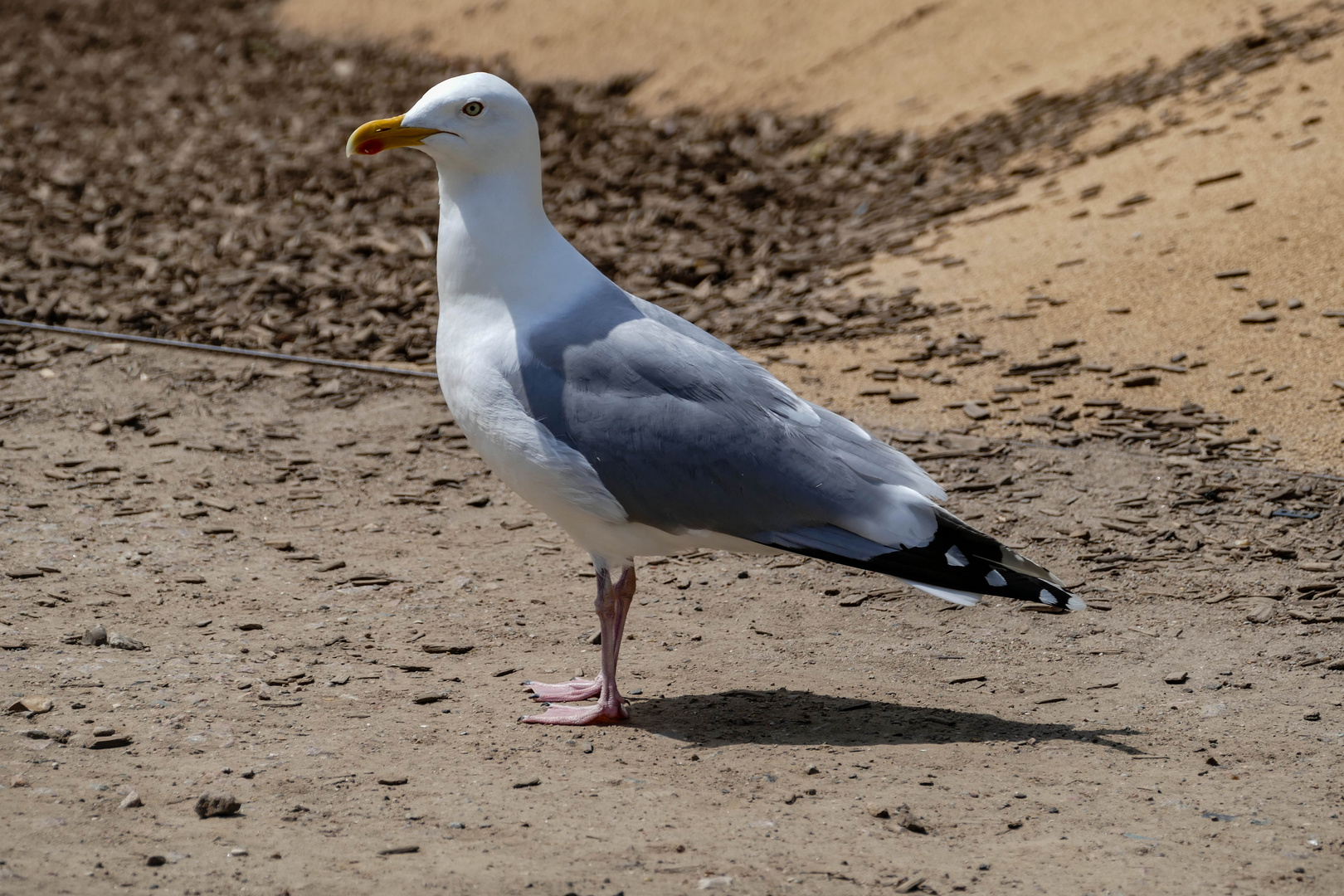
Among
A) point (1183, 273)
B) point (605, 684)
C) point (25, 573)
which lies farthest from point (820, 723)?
point (1183, 273)

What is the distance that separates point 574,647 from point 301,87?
10405mm

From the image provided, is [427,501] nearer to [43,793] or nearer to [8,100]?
[43,793]

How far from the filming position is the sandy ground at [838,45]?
411 inches

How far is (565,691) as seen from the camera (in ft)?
14.0

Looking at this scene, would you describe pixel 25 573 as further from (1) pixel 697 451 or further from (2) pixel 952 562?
(2) pixel 952 562

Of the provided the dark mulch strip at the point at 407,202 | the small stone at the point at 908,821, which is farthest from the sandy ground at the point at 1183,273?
the small stone at the point at 908,821

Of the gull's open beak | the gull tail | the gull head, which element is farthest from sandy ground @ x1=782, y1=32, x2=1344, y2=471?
the gull's open beak

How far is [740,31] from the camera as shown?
13227 mm

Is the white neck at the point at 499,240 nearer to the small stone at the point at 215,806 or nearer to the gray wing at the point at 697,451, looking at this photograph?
the gray wing at the point at 697,451

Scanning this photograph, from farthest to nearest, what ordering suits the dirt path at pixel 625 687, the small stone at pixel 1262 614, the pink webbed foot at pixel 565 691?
1. the small stone at pixel 1262 614
2. the pink webbed foot at pixel 565 691
3. the dirt path at pixel 625 687

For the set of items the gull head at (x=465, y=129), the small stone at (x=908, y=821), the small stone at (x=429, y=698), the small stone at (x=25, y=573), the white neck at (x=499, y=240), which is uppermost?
the gull head at (x=465, y=129)

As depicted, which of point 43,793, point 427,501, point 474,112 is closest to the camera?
point 43,793

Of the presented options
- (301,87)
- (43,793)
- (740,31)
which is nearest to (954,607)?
(43,793)

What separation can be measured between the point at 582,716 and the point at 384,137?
1807 mm
